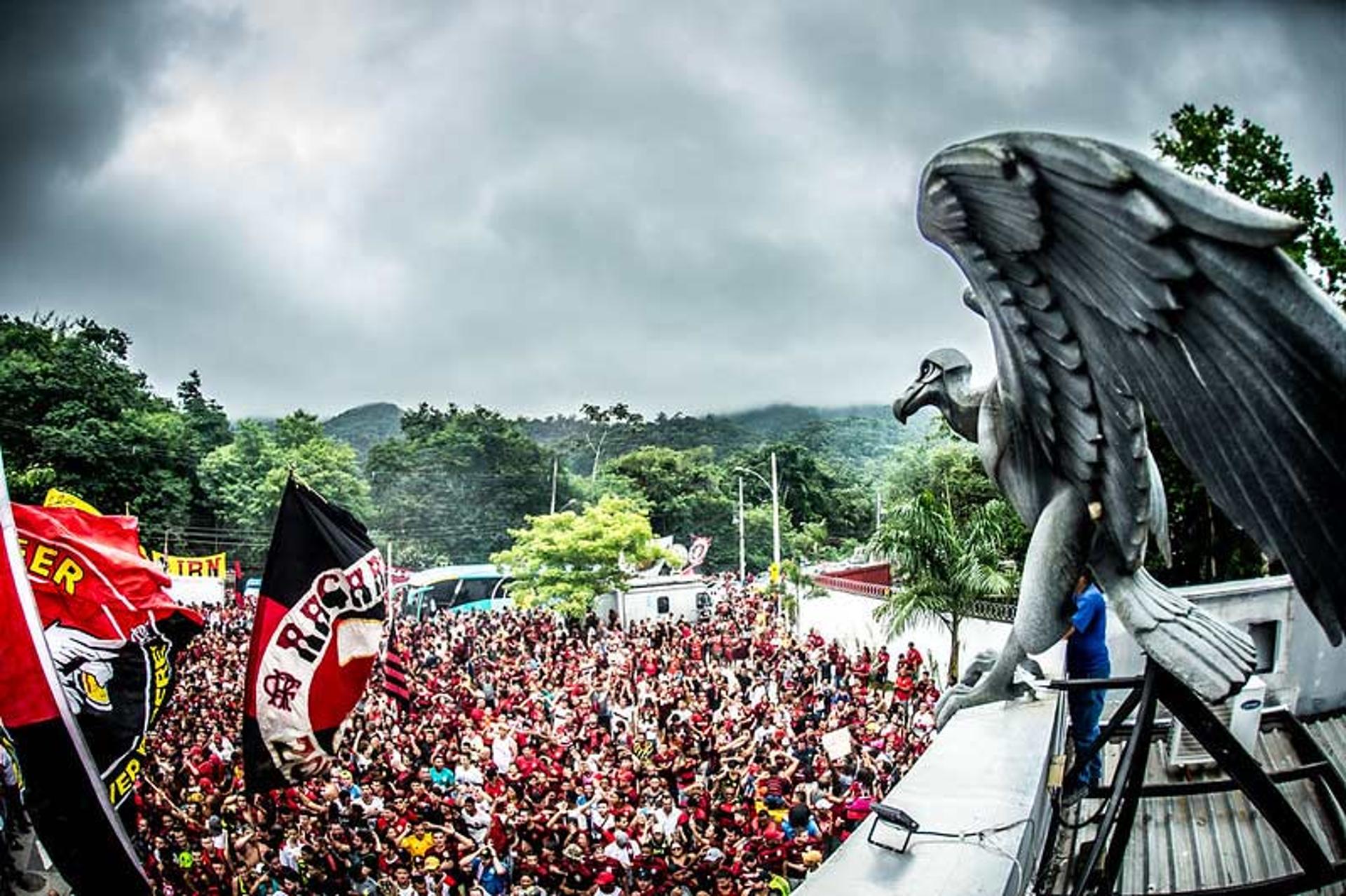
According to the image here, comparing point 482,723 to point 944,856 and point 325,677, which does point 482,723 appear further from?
point 944,856

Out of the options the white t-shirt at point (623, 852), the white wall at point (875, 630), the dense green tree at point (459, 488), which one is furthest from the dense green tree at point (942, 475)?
the dense green tree at point (459, 488)

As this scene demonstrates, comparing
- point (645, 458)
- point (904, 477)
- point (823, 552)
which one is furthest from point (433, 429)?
point (904, 477)

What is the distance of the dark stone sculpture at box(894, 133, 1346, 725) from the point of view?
4.61ft

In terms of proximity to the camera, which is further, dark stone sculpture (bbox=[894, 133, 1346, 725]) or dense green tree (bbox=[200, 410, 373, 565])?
dense green tree (bbox=[200, 410, 373, 565])

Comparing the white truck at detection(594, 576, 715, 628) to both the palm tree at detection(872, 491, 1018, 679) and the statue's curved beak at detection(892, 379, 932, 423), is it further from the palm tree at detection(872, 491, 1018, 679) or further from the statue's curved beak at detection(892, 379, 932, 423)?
the statue's curved beak at detection(892, 379, 932, 423)

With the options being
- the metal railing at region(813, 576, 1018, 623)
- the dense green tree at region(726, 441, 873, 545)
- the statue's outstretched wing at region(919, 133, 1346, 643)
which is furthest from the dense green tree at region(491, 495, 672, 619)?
the dense green tree at region(726, 441, 873, 545)

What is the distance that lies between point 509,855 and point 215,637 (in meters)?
18.2

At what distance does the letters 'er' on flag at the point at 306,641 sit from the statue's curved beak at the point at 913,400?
437 centimetres

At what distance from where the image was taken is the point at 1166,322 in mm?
1587

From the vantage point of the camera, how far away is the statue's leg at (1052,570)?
88.1 inches

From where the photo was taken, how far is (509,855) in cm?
719

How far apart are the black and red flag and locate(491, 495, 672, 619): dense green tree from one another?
22111 millimetres

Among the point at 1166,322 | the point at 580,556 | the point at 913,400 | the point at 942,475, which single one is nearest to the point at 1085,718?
the point at 913,400

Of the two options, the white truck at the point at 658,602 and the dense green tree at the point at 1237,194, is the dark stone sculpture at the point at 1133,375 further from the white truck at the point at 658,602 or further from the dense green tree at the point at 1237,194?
the white truck at the point at 658,602
